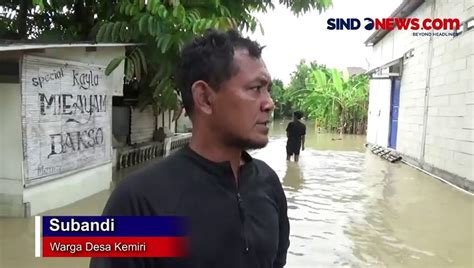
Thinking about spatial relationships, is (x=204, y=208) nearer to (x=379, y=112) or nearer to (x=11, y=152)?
(x=11, y=152)

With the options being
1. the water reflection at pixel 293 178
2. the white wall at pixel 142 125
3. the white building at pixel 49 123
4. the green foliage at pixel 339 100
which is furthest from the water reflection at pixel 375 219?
the green foliage at pixel 339 100

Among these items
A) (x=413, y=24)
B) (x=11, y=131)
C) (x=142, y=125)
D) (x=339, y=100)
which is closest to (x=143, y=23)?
(x=11, y=131)

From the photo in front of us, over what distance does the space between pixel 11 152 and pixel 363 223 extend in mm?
4788

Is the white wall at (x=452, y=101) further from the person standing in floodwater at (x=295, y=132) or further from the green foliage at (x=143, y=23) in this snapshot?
the person standing in floodwater at (x=295, y=132)

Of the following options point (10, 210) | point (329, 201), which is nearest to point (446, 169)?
point (329, 201)

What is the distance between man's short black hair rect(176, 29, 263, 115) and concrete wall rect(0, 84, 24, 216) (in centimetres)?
515

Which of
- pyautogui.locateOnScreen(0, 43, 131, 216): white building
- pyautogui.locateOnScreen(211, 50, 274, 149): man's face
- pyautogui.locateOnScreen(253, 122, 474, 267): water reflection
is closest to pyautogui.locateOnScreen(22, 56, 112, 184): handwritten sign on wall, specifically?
pyautogui.locateOnScreen(0, 43, 131, 216): white building

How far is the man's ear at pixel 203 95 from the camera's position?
1323mm

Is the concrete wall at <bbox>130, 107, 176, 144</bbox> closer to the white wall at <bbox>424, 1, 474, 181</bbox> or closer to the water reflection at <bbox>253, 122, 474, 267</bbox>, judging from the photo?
the water reflection at <bbox>253, 122, 474, 267</bbox>

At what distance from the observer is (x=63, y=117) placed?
21.5 ft

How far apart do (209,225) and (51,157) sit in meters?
5.64

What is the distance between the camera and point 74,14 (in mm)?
8398

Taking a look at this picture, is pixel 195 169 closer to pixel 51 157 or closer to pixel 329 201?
pixel 51 157

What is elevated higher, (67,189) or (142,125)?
(142,125)
